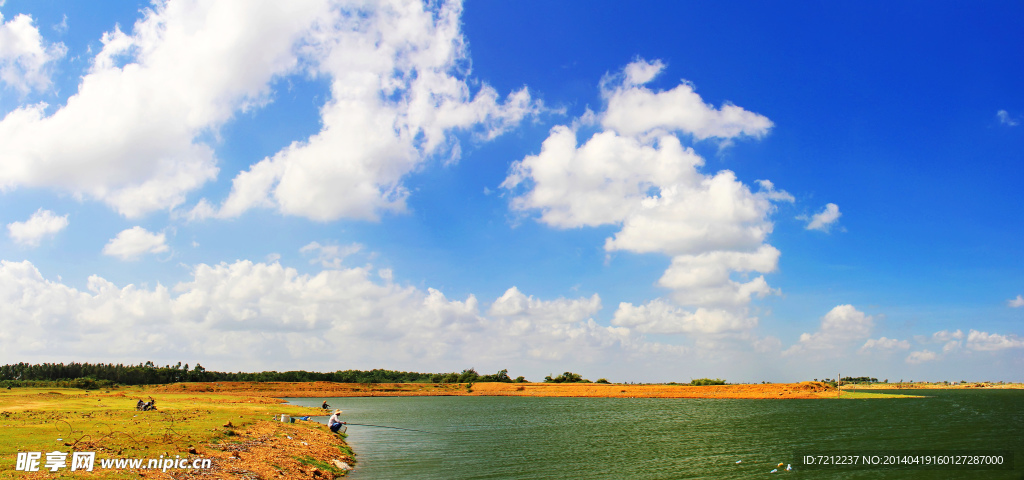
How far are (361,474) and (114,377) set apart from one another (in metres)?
219

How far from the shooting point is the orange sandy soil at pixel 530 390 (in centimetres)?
13888

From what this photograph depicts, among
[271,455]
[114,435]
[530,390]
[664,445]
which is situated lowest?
[530,390]

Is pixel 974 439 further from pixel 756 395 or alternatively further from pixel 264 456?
pixel 756 395

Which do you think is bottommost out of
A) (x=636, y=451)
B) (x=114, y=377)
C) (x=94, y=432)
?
(x=114, y=377)

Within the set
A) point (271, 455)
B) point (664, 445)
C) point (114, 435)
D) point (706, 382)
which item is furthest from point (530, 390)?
point (114, 435)

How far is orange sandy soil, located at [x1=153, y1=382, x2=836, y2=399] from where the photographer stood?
139 m

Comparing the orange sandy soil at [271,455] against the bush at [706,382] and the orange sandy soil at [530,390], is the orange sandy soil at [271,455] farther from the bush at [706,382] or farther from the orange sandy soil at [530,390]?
the bush at [706,382]

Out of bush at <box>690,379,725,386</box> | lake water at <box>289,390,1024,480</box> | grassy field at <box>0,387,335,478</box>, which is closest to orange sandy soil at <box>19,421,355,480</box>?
grassy field at <box>0,387,335,478</box>

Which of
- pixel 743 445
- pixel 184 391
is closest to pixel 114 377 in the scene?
pixel 184 391

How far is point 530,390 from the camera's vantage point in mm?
187375

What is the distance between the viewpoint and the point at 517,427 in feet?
212

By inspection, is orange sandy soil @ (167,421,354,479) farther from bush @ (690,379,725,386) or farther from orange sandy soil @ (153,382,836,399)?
bush @ (690,379,725,386)

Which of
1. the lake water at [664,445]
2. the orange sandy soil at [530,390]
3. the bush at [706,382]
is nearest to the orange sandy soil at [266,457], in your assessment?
the lake water at [664,445]

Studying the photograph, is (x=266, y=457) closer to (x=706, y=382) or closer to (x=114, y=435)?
(x=114, y=435)
